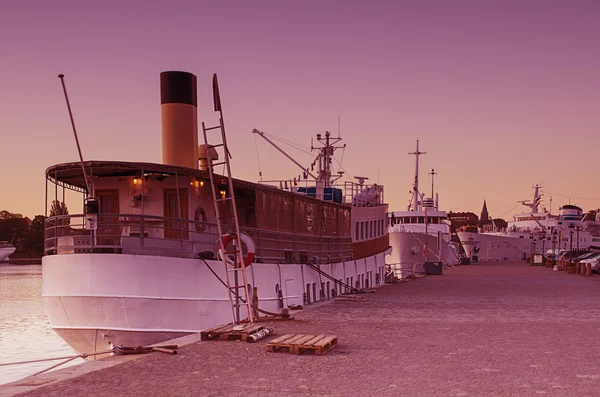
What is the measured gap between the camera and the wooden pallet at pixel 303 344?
1160 cm

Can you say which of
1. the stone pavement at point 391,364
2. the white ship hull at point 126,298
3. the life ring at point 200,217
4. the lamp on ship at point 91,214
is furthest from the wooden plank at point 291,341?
the life ring at point 200,217

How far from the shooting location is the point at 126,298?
14.9m

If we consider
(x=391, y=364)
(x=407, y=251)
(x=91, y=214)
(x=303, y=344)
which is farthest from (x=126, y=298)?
(x=407, y=251)

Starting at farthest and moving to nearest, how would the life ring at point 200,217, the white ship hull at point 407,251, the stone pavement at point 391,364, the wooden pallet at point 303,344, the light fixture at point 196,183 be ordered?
the white ship hull at point 407,251 < the life ring at point 200,217 < the light fixture at point 196,183 < the wooden pallet at point 303,344 < the stone pavement at point 391,364

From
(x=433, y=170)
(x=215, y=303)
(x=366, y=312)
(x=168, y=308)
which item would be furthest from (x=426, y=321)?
(x=433, y=170)

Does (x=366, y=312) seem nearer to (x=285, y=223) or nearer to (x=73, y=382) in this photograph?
(x=285, y=223)

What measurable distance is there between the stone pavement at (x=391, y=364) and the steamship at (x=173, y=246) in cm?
241

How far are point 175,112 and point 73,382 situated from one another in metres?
12.6

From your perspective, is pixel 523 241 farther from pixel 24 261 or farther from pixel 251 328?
pixel 24 261

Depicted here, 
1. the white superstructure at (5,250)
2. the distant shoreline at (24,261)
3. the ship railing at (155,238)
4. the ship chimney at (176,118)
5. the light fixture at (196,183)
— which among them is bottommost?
the distant shoreline at (24,261)

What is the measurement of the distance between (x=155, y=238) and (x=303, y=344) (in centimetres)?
574

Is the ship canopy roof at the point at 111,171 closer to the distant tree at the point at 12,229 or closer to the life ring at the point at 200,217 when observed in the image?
the life ring at the point at 200,217

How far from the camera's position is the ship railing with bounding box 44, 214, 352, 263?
610 inches

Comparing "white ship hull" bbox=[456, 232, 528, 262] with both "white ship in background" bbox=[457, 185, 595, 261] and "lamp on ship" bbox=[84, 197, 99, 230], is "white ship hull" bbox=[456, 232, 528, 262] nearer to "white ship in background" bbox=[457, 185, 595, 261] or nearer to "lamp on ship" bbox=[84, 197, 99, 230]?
"white ship in background" bbox=[457, 185, 595, 261]
